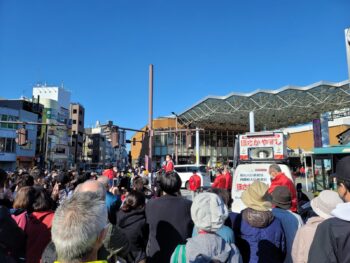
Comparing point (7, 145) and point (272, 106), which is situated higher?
point (272, 106)

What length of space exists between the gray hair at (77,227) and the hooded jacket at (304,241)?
201 centimetres

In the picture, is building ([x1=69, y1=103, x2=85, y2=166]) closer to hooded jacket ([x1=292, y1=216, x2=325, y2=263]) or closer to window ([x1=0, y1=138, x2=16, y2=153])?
window ([x1=0, y1=138, x2=16, y2=153])

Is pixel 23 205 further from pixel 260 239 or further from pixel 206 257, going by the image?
pixel 260 239

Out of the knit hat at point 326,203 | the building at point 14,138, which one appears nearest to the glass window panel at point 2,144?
the building at point 14,138

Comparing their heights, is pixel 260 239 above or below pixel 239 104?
Answer: below

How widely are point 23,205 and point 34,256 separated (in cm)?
68

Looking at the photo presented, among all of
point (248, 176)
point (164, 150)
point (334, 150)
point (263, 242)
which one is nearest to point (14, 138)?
point (164, 150)

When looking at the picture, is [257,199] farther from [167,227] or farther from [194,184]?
[194,184]

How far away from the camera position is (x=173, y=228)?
140 inches

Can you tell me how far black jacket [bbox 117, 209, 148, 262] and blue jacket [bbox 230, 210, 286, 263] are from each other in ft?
3.87

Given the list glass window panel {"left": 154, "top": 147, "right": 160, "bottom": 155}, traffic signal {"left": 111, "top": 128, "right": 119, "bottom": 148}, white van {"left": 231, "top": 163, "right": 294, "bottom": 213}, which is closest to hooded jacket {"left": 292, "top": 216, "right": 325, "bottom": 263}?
white van {"left": 231, "top": 163, "right": 294, "bottom": 213}

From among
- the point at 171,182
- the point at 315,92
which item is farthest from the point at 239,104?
the point at 171,182

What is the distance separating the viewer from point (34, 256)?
318 centimetres

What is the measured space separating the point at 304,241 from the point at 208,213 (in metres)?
1.07
